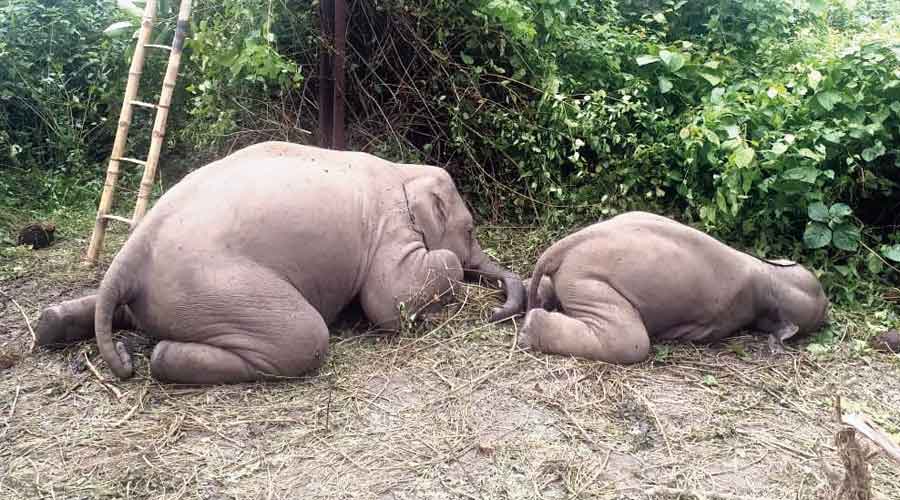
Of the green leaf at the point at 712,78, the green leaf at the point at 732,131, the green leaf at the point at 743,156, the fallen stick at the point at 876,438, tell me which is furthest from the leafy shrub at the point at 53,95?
the fallen stick at the point at 876,438

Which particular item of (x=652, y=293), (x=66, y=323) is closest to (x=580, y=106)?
(x=652, y=293)

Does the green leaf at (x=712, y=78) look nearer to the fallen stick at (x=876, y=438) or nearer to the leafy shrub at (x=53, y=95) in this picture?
the fallen stick at (x=876, y=438)

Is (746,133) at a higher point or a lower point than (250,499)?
higher

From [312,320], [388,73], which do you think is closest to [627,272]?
[312,320]

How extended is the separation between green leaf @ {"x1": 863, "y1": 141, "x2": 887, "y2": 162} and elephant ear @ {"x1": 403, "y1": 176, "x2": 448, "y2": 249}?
2.74 meters

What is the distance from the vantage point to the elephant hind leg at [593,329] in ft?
13.8

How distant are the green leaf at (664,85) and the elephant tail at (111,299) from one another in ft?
13.1

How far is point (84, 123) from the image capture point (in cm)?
776

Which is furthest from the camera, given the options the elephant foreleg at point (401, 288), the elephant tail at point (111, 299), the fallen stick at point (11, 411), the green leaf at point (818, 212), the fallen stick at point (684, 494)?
the green leaf at point (818, 212)

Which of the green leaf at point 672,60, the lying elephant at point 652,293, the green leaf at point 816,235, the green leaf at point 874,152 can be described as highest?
the green leaf at point 672,60

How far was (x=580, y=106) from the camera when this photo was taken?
6156mm

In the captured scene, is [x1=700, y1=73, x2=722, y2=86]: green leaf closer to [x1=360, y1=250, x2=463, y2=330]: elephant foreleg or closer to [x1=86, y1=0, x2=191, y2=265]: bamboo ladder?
[x1=360, y1=250, x2=463, y2=330]: elephant foreleg

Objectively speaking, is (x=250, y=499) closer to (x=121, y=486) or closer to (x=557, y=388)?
(x=121, y=486)

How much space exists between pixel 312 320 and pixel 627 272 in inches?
70.4
